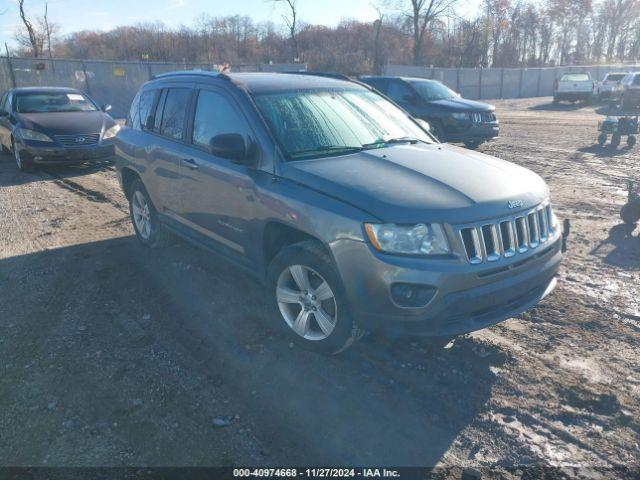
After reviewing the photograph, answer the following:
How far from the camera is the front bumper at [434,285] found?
301cm

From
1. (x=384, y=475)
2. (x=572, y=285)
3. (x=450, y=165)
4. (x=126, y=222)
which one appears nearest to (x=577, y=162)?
(x=572, y=285)

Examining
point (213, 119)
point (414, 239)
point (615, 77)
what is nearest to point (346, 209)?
point (414, 239)

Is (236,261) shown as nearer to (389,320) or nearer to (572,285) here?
(389,320)

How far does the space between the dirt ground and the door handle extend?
1202 millimetres

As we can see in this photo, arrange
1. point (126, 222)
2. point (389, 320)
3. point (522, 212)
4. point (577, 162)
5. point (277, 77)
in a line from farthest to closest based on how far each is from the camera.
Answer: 1. point (577, 162)
2. point (126, 222)
3. point (277, 77)
4. point (522, 212)
5. point (389, 320)

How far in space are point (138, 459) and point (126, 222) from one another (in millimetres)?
5005

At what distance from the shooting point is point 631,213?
6336 mm

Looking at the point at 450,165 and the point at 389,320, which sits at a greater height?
the point at 450,165

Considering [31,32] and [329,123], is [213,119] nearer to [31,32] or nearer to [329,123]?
[329,123]

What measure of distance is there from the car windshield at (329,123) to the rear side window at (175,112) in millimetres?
1053

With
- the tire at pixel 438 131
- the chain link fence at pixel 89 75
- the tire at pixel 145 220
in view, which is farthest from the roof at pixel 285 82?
the chain link fence at pixel 89 75

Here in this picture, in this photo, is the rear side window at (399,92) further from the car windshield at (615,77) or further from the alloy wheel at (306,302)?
the car windshield at (615,77)

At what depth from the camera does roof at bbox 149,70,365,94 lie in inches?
170

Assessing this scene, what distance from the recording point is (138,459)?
109 inches
